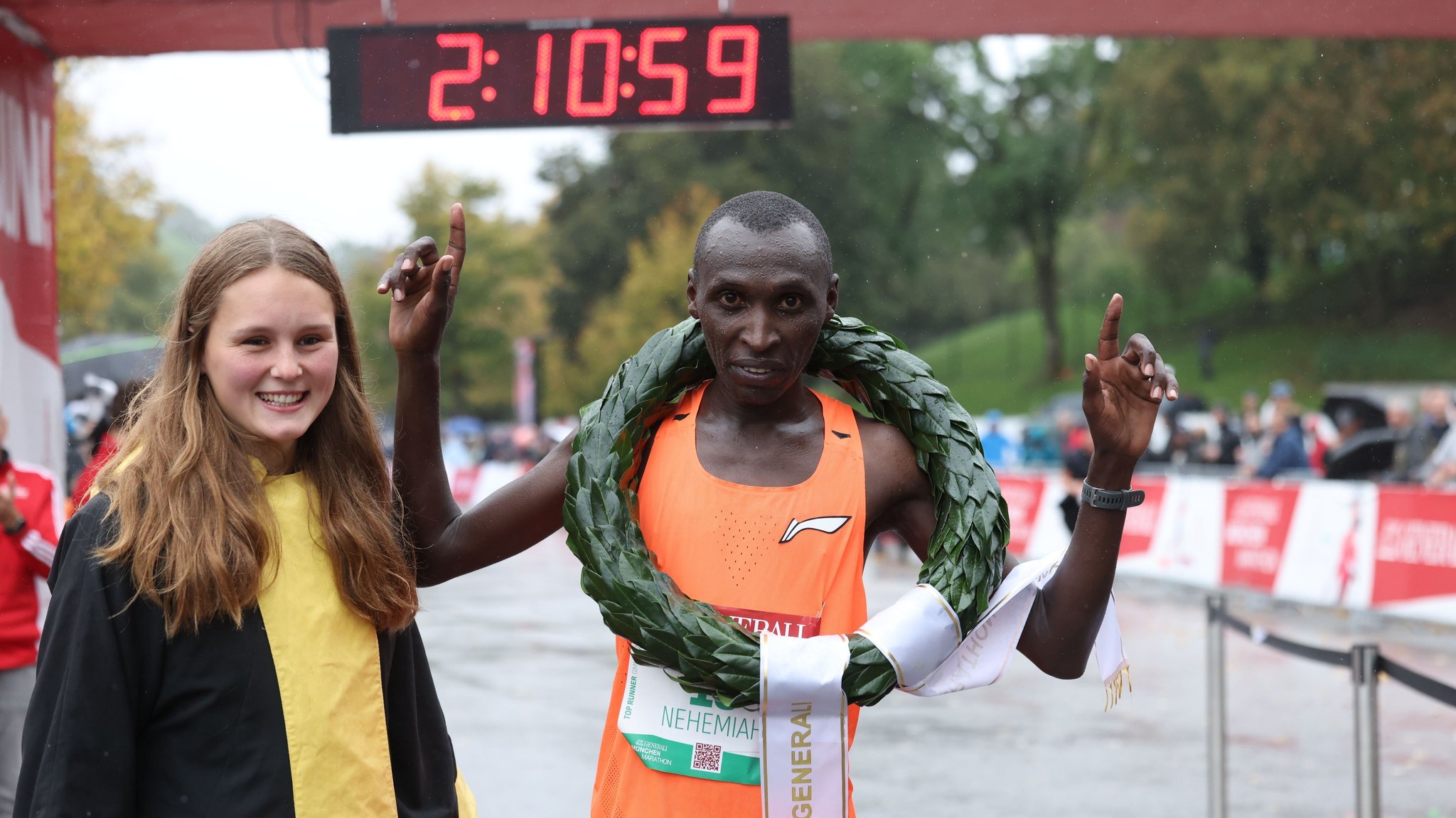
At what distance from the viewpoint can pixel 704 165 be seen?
38406mm

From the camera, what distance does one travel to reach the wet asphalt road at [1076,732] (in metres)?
6.84

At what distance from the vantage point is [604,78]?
586cm

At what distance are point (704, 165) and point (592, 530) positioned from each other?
36.3 meters

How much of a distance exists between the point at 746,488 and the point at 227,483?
3.16 ft

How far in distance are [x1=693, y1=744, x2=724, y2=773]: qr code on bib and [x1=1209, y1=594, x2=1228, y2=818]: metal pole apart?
3671 mm

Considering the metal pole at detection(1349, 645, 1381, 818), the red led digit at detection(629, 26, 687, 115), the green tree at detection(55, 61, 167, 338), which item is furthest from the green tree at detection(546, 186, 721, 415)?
the metal pole at detection(1349, 645, 1381, 818)

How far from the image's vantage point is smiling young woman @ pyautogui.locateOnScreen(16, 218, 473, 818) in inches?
87.3

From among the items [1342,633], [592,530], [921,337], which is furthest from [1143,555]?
[921,337]

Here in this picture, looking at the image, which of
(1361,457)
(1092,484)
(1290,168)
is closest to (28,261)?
(1092,484)

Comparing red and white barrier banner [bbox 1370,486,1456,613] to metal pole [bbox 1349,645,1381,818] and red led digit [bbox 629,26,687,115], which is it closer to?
metal pole [bbox 1349,645,1381,818]

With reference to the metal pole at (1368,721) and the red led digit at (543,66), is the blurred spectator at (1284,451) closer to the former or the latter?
the metal pole at (1368,721)

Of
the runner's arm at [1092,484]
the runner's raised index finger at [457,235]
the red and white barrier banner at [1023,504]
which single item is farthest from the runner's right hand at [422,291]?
the red and white barrier banner at [1023,504]

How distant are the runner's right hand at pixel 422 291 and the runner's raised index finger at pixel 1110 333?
1274 mm

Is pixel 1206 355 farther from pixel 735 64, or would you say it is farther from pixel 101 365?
pixel 735 64
